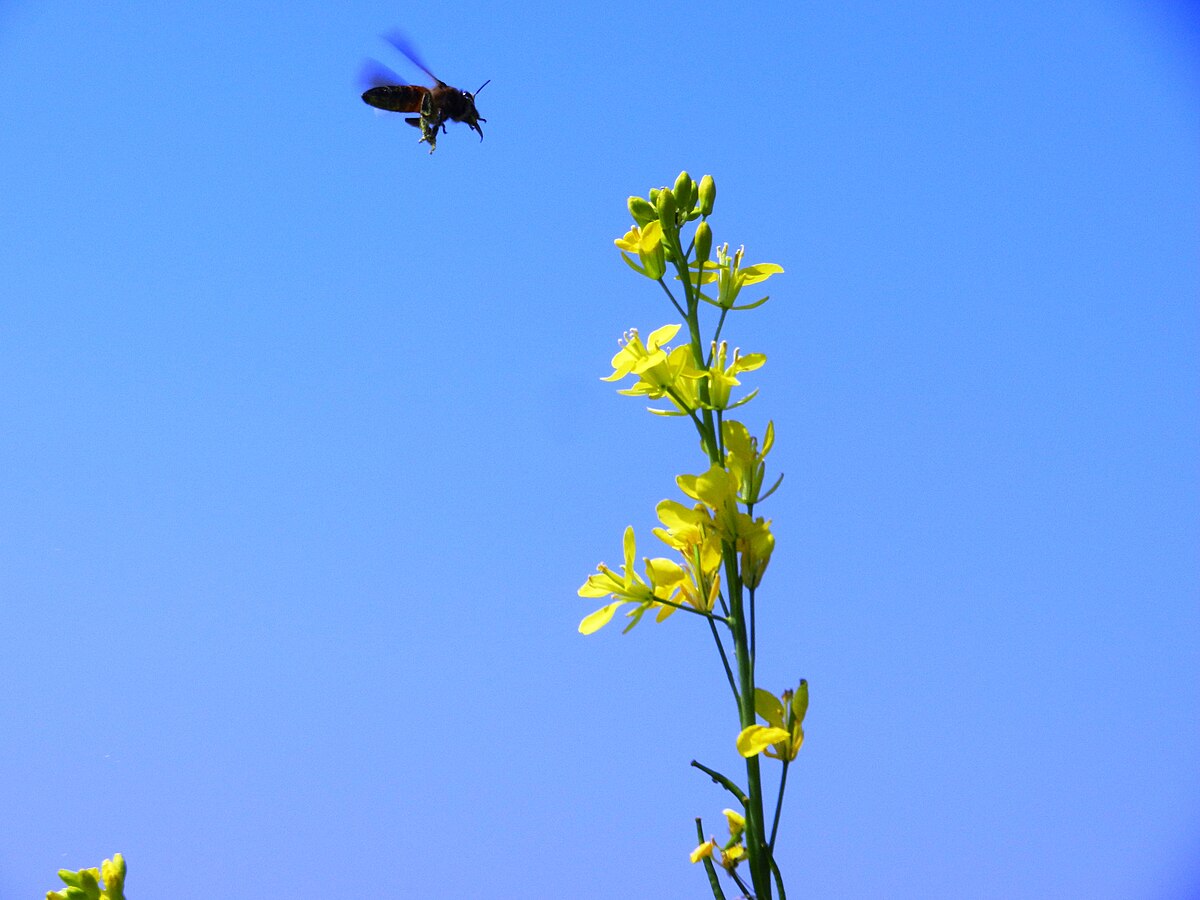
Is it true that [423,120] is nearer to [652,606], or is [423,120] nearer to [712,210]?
[712,210]

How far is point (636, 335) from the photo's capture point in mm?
2645

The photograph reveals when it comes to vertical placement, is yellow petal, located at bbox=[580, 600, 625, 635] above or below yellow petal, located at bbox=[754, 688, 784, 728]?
above

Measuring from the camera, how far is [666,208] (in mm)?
2678

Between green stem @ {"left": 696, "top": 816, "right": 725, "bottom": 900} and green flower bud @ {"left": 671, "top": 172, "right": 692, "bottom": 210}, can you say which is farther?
green flower bud @ {"left": 671, "top": 172, "right": 692, "bottom": 210}

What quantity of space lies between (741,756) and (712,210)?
1435 millimetres

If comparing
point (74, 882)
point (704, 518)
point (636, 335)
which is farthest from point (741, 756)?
point (74, 882)

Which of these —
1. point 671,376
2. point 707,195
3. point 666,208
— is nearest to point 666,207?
point 666,208

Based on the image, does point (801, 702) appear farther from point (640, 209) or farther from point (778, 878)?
point (640, 209)

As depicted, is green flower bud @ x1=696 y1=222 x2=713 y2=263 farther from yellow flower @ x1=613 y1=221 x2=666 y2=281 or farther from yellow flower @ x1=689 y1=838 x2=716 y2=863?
yellow flower @ x1=689 y1=838 x2=716 y2=863

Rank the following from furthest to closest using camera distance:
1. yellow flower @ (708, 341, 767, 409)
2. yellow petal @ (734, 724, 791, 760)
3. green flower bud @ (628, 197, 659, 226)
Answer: green flower bud @ (628, 197, 659, 226)
yellow flower @ (708, 341, 767, 409)
yellow petal @ (734, 724, 791, 760)

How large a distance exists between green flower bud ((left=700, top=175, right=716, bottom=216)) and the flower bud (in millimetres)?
98

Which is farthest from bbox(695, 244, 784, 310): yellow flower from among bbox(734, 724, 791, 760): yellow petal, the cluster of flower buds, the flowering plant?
the cluster of flower buds

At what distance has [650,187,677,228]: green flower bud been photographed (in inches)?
105

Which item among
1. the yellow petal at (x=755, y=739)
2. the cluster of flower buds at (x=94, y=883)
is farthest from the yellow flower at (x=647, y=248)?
the cluster of flower buds at (x=94, y=883)
